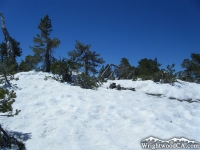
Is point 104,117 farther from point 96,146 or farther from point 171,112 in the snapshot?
point 171,112

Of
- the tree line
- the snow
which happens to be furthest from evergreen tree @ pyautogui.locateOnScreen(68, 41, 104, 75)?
the snow

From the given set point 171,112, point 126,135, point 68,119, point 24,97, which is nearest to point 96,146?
point 126,135

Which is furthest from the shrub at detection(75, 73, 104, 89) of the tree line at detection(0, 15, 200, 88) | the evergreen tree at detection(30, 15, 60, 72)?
the evergreen tree at detection(30, 15, 60, 72)

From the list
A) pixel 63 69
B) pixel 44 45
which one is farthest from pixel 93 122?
pixel 44 45

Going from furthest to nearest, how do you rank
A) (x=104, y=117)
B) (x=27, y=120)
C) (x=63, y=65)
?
(x=63, y=65), (x=104, y=117), (x=27, y=120)

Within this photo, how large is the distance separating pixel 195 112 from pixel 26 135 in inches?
219

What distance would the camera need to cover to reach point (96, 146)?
3.07 metres

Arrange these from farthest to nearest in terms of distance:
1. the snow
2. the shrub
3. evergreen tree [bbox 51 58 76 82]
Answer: evergreen tree [bbox 51 58 76 82] < the shrub < the snow

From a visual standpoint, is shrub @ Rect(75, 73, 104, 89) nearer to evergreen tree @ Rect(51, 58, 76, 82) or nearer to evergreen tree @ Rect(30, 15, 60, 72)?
evergreen tree @ Rect(51, 58, 76, 82)

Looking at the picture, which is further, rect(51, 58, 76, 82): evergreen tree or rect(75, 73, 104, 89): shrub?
rect(51, 58, 76, 82): evergreen tree

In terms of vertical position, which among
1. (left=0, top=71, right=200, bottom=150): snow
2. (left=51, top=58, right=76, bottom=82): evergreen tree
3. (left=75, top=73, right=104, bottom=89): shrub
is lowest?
(left=0, top=71, right=200, bottom=150): snow

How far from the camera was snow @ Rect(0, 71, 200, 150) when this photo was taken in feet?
A: 10.6

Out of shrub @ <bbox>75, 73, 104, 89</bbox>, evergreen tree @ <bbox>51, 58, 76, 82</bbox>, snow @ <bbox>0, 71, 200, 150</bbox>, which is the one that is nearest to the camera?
snow @ <bbox>0, 71, 200, 150</bbox>

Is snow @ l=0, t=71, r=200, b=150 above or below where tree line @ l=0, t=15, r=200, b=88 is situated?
below
